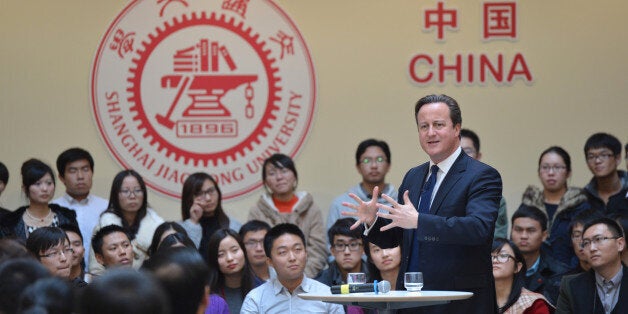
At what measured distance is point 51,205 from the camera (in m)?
6.41

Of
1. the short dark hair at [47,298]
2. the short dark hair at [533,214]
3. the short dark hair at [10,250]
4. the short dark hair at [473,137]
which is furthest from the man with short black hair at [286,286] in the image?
the short dark hair at [47,298]

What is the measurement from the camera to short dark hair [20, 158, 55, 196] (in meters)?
6.34

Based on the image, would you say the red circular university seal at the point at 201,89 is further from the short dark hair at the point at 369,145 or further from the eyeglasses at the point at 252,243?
the eyeglasses at the point at 252,243

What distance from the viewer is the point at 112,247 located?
5.96 metres

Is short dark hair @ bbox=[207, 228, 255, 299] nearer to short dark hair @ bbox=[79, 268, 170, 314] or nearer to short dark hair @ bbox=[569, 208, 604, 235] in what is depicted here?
short dark hair @ bbox=[569, 208, 604, 235]

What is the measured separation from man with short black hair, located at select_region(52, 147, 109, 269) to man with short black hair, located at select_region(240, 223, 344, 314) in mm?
Answer: 1509

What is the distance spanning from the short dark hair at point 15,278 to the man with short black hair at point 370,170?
4.11m

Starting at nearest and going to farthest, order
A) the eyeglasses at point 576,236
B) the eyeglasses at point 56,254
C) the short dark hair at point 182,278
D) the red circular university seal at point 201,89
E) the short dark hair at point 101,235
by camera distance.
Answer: the short dark hair at point 182,278 → the eyeglasses at point 56,254 → the short dark hair at point 101,235 → the eyeglasses at point 576,236 → the red circular university seal at point 201,89

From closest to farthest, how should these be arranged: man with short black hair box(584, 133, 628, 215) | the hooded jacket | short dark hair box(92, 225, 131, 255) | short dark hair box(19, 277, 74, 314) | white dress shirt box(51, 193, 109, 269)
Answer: short dark hair box(19, 277, 74, 314) → short dark hair box(92, 225, 131, 255) → the hooded jacket → man with short black hair box(584, 133, 628, 215) → white dress shirt box(51, 193, 109, 269)

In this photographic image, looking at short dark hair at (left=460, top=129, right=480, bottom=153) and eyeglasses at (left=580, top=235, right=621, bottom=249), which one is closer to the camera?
eyeglasses at (left=580, top=235, right=621, bottom=249)

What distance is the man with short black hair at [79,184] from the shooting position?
22.1 ft

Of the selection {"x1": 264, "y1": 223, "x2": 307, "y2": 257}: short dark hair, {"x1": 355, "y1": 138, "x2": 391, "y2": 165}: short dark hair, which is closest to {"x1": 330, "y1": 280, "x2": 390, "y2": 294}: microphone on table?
{"x1": 264, "y1": 223, "x2": 307, "y2": 257}: short dark hair

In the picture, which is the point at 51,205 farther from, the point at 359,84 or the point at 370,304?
the point at 370,304

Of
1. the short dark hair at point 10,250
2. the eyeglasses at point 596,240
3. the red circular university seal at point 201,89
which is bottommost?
the eyeglasses at point 596,240
